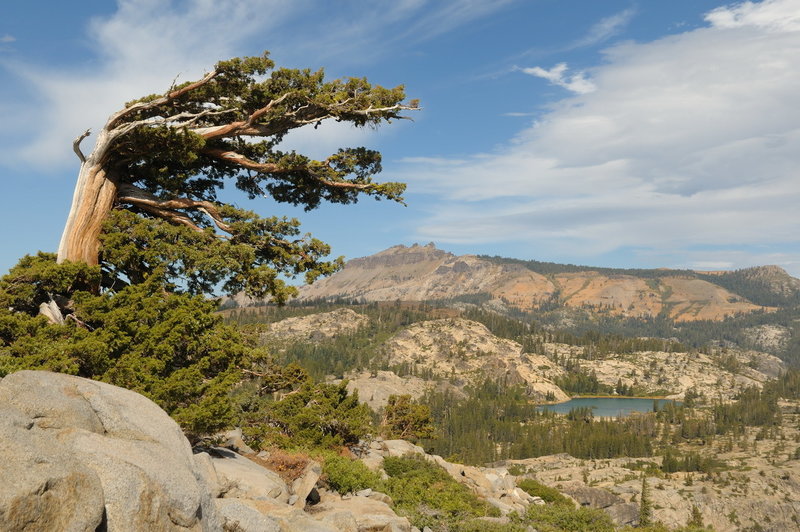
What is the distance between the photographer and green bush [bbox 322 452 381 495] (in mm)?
20516

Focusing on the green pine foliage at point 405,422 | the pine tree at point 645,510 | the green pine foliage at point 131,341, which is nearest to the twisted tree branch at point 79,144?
the green pine foliage at point 131,341

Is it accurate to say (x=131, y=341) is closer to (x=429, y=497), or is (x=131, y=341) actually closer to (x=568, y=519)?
(x=429, y=497)

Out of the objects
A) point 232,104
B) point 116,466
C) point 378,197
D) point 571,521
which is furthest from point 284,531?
point 571,521

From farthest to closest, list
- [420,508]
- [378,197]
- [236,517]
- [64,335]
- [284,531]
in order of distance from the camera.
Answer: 1. [378,197]
2. [420,508]
3. [64,335]
4. [284,531]
5. [236,517]

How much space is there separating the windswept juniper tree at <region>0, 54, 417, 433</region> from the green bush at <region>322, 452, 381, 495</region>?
5151mm

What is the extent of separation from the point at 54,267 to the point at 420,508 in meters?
17.4

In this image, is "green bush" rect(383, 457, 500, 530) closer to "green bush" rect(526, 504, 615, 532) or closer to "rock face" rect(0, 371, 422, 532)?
"green bush" rect(526, 504, 615, 532)

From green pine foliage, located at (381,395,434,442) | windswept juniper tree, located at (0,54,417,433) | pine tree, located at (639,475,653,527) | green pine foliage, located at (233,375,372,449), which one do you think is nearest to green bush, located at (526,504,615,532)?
green pine foliage, located at (233,375,372,449)

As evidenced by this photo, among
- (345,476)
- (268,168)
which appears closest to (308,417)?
(345,476)

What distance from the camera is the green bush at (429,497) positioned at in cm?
2131

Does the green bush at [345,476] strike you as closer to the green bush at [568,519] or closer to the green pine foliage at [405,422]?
the green bush at [568,519]

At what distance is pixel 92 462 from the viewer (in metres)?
8.23

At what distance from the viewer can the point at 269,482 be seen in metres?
15.9

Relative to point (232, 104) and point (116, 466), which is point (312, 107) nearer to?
point (232, 104)
